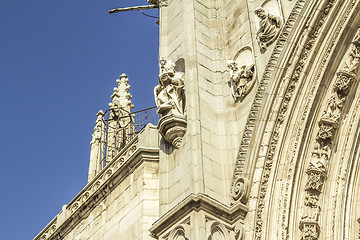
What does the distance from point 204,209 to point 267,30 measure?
150 inches

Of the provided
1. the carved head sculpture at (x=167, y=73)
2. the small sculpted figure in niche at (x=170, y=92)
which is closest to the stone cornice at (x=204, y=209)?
the small sculpted figure in niche at (x=170, y=92)

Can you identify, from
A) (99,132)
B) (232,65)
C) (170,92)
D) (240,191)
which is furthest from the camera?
(99,132)

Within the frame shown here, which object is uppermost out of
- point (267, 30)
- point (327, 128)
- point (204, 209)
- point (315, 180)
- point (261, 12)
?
point (261, 12)

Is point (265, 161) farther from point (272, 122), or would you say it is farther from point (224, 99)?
point (224, 99)

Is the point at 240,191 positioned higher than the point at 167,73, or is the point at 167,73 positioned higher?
the point at 167,73

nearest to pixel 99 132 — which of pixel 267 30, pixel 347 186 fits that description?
pixel 267 30

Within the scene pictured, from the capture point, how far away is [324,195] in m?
12.4

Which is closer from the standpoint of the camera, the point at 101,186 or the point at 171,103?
the point at 171,103

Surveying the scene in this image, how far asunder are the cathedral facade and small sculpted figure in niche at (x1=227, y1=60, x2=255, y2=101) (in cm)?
2

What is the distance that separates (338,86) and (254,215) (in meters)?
2.67

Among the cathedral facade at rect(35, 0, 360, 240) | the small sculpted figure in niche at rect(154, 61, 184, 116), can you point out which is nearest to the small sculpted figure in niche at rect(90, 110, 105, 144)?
the cathedral facade at rect(35, 0, 360, 240)

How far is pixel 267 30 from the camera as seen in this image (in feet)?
45.8

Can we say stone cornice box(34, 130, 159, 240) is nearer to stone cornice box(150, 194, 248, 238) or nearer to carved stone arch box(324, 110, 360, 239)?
stone cornice box(150, 194, 248, 238)

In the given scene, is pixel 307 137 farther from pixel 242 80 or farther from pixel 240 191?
pixel 242 80
